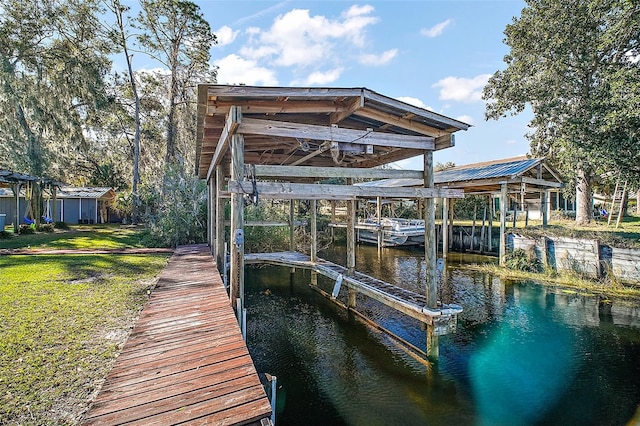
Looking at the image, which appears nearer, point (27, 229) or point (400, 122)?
point (400, 122)

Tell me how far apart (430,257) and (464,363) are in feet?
6.01

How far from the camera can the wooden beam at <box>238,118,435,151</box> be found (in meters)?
4.50

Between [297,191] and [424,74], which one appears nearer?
[297,191]

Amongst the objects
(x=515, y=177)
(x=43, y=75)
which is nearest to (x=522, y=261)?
(x=515, y=177)

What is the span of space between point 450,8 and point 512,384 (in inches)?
381

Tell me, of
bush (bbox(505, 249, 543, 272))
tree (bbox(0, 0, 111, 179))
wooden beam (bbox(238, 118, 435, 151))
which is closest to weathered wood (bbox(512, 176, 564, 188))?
bush (bbox(505, 249, 543, 272))

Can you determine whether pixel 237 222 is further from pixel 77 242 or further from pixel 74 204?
pixel 74 204

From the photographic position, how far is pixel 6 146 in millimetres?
15492

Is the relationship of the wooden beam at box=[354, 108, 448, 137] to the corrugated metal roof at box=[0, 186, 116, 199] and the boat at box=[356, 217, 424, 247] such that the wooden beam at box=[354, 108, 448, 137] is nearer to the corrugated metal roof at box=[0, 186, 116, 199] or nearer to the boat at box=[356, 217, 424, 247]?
the boat at box=[356, 217, 424, 247]

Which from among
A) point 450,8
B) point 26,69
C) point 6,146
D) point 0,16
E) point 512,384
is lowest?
point 512,384

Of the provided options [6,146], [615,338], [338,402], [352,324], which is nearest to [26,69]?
[6,146]

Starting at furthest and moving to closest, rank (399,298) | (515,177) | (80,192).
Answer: (80,192), (515,177), (399,298)

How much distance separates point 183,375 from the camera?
9.48ft

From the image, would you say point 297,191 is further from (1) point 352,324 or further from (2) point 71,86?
(2) point 71,86
